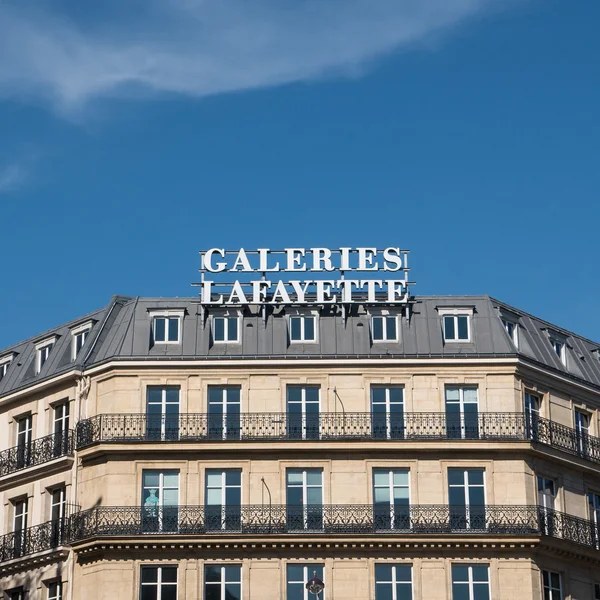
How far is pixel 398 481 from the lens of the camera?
6159 centimetres

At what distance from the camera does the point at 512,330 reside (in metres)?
65.4

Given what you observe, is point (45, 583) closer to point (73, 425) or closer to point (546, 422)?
point (73, 425)

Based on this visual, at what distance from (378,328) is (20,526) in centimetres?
1621

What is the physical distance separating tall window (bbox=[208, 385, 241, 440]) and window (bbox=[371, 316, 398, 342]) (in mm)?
5890

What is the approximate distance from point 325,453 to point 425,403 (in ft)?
14.3

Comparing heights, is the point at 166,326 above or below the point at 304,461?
above

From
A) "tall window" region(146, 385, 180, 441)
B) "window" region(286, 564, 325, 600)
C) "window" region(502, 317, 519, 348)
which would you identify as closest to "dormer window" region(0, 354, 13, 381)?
"tall window" region(146, 385, 180, 441)

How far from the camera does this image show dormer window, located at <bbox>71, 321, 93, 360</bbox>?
66375mm

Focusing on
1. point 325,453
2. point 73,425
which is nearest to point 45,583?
point 73,425

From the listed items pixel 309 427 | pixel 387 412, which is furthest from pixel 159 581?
pixel 387 412

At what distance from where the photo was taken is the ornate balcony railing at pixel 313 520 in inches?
2373

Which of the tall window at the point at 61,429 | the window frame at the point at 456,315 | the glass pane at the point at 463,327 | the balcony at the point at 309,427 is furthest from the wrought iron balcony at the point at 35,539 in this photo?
the glass pane at the point at 463,327

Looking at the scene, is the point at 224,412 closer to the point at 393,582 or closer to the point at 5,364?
the point at 393,582

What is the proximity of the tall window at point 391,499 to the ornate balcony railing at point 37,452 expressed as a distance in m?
11.9
